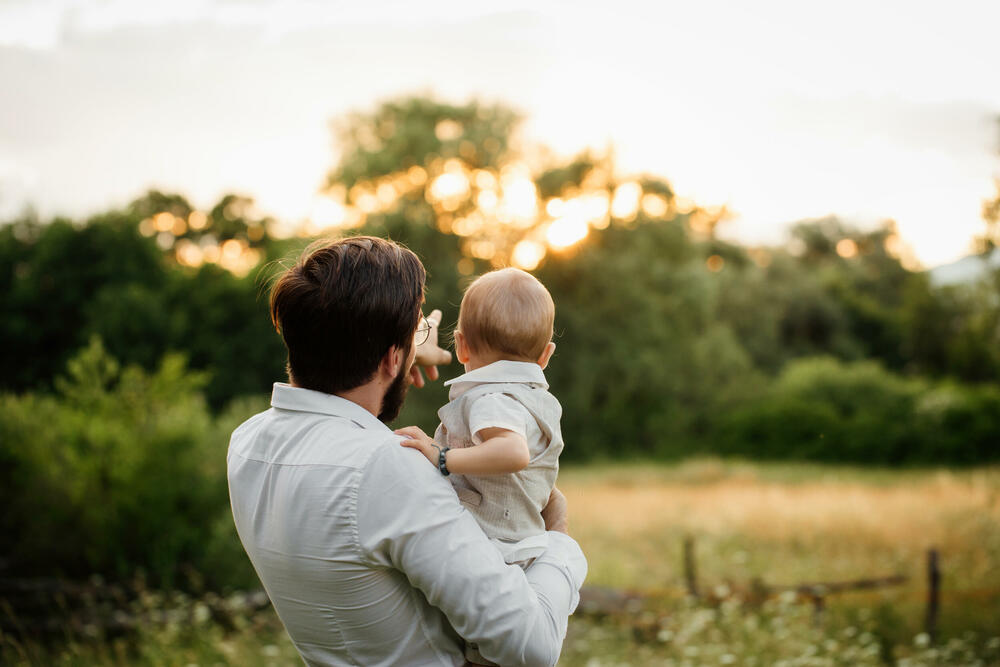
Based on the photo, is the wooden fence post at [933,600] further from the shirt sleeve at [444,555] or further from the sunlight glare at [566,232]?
the sunlight glare at [566,232]

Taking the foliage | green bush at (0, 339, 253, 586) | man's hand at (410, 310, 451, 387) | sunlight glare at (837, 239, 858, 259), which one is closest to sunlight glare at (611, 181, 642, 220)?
the foliage

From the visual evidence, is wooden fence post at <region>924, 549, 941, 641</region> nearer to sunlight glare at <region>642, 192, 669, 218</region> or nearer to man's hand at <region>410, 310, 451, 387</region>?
man's hand at <region>410, 310, 451, 387</region>


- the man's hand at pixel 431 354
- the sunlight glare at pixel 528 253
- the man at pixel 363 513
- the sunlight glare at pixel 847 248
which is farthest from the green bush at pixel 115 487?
the sunlight glare at pixel 847 248

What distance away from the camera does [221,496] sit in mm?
8312

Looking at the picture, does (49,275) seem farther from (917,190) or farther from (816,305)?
(816,305)

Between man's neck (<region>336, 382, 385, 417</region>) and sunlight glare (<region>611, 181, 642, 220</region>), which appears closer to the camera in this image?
man's neck (<region>336, 382, 385, 417</region>)

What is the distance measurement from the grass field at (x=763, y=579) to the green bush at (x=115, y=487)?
199cm

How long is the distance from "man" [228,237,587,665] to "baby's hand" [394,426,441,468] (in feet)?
0.20

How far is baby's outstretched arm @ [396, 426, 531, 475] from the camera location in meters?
1.58

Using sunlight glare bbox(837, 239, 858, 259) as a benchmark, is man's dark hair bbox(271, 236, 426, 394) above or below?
above

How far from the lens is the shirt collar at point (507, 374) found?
6.13 feet

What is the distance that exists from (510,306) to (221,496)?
23.9 feet

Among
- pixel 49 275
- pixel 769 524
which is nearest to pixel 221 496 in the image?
pixel 769 524

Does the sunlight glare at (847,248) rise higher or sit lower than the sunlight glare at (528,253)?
lower
